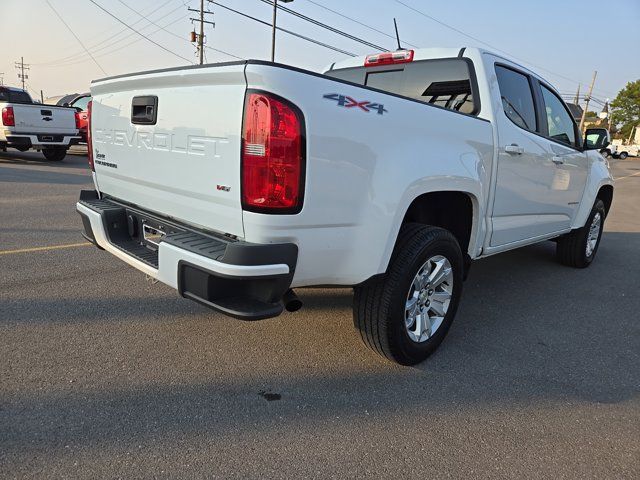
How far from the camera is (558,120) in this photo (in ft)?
15.2

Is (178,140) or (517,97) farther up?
(517,97)

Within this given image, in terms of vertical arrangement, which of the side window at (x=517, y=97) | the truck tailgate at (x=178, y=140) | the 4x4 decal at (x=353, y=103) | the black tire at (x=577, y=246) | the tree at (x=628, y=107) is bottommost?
the black tire at (x=577, y=246)

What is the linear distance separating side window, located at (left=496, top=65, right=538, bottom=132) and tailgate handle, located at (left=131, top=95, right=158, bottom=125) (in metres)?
2.50

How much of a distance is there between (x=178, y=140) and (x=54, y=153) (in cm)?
1357

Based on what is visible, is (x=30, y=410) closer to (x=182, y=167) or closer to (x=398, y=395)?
(x=182, y=167)

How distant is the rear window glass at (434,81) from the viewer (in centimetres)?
353

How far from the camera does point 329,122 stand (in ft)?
7.12

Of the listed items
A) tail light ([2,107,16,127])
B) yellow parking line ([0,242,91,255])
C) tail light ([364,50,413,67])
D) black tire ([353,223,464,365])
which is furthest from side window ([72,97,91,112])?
black tire ([353,223,464,365])

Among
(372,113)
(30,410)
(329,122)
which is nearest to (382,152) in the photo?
(372,113)

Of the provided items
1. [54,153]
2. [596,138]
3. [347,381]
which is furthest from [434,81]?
[54,153]

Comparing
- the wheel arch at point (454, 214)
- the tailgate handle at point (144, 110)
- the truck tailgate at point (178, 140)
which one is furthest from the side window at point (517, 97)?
the tailgate handle at point (144, 110)

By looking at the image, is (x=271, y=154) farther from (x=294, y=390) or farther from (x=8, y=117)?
(x=8, y=117)

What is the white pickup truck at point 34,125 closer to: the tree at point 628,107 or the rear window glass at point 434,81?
the rear window glass at point 434,81

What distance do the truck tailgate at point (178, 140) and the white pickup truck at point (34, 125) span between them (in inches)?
424
